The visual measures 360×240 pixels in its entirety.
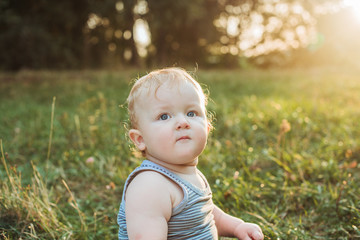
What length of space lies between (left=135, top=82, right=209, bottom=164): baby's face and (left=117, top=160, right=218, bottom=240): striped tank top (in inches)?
3.1

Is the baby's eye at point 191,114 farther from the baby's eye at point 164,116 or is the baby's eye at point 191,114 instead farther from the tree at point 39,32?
the tree at point 39,32

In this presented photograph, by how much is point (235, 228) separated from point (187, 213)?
422mm

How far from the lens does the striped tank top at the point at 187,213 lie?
5.24 ft

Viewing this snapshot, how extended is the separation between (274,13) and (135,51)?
9.20 m

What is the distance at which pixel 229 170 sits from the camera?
300cm

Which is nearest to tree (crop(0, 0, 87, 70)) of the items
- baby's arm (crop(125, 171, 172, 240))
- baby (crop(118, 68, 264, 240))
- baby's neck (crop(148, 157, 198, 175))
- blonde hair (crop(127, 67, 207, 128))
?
blonde hair (crop(127, 67, 207, 128))

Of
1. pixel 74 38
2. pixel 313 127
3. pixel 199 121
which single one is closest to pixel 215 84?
pixel 313 127

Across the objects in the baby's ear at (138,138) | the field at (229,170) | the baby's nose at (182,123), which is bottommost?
the field at (229,170)

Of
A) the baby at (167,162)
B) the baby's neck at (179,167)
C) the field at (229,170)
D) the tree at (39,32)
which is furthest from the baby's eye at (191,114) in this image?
the tree at (39,32)

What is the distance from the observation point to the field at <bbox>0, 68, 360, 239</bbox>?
87.0 inches

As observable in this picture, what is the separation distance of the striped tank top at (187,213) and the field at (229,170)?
0.60 meters

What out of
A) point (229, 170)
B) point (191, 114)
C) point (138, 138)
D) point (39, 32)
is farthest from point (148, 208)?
point (39, 32)

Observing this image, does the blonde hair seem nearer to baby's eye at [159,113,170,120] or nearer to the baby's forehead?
the baby's forehead

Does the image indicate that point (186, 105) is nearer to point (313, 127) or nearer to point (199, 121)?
point (199, 121)
